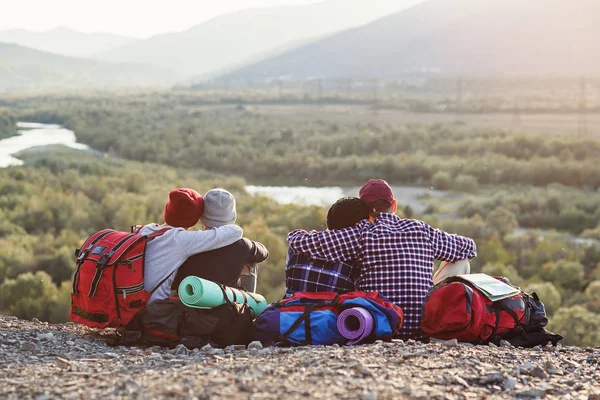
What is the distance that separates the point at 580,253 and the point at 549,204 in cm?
962

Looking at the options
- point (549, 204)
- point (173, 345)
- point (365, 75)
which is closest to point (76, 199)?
point (549, 204)

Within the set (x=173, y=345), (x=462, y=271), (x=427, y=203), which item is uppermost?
(x=462, y=271)

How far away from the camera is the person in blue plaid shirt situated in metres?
5.52

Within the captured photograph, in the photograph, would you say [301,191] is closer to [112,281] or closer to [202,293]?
[112,281]

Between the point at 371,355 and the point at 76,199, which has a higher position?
the point at 371,355

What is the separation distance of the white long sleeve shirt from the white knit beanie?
7.1 inches

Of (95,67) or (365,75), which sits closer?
(95,67)

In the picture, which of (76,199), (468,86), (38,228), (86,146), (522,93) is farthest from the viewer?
(468,86)

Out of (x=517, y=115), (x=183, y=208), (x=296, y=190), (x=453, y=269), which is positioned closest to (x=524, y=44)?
(x=517, y=115)

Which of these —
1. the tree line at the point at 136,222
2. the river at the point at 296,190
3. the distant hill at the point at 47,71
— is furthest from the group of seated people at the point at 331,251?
the distant hill at the point at 47,71

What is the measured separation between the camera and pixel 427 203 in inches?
1282

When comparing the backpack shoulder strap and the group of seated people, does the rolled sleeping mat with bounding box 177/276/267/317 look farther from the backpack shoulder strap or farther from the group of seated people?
A: the backpack shoulder strap

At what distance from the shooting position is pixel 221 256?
5473 millimetres

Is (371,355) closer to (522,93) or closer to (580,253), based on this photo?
(580,253)
